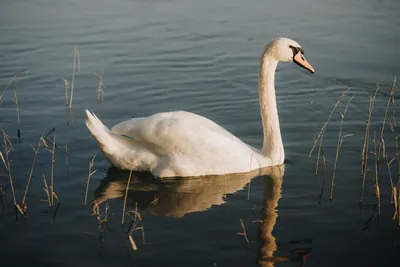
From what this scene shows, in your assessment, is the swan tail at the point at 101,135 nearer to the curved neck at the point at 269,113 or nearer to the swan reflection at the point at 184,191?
the swan reflection at the point at 184,191

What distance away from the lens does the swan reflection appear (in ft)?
22.5

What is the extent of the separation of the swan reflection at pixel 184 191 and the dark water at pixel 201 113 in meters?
0.03

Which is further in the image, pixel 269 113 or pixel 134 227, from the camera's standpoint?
pixel 269 113

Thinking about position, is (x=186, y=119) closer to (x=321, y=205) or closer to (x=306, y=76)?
(x=321, y=205)

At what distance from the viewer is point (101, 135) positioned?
24.9ft

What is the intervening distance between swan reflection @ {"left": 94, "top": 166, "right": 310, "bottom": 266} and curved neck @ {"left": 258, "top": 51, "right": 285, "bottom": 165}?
0.20 metres

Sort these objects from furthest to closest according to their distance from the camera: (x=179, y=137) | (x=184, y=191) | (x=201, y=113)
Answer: (x=201, y=113), (x=179, y=137), (x=184, y=191)

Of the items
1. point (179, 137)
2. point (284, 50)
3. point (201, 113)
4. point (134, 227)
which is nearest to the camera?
point (134, 227)

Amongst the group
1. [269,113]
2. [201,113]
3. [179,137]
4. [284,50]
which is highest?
[284,50]

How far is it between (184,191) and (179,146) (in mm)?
527

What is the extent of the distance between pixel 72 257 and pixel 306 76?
23.8 feet

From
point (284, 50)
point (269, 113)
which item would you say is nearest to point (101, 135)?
point (269, 113)

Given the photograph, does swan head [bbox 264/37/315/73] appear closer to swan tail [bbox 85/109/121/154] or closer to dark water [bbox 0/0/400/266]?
dark water [bbox 0/0/400/266]

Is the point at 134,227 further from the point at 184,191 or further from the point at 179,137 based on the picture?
the point at 179,137
